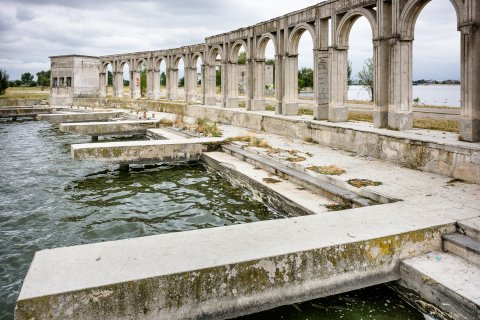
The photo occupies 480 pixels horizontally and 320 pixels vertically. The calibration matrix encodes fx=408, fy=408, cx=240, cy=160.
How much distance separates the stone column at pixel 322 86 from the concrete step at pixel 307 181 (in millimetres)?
3510

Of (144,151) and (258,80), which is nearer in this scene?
(144,151)

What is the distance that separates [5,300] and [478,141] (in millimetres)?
8190

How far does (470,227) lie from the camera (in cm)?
442

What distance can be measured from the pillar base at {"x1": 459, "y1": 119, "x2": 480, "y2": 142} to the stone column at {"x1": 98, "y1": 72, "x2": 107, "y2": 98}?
34944mm

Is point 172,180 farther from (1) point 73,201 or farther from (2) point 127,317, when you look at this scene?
(2) point 127,317

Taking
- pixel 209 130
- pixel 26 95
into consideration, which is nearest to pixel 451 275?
pixel 209 130

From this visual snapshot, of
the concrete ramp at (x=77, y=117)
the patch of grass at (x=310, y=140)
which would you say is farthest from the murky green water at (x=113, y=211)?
the concrete ramp at (x=77, y=117)

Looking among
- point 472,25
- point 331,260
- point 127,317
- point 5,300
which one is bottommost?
point 5,300

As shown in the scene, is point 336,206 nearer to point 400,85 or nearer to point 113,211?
point 113,211

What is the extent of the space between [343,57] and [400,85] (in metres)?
2.62

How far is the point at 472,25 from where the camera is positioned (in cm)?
761

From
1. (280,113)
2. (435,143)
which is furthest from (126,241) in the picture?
(280,113)

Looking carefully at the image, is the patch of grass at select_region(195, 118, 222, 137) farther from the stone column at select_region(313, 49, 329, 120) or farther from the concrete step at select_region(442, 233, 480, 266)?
the concrete step at select_region(442, 233, 480, 266)

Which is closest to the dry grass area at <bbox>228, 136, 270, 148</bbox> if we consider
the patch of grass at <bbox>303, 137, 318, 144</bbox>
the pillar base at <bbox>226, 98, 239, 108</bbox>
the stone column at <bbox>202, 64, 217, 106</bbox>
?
the patch of grass at <bbox>303, 137, 318, 144</bbox>
